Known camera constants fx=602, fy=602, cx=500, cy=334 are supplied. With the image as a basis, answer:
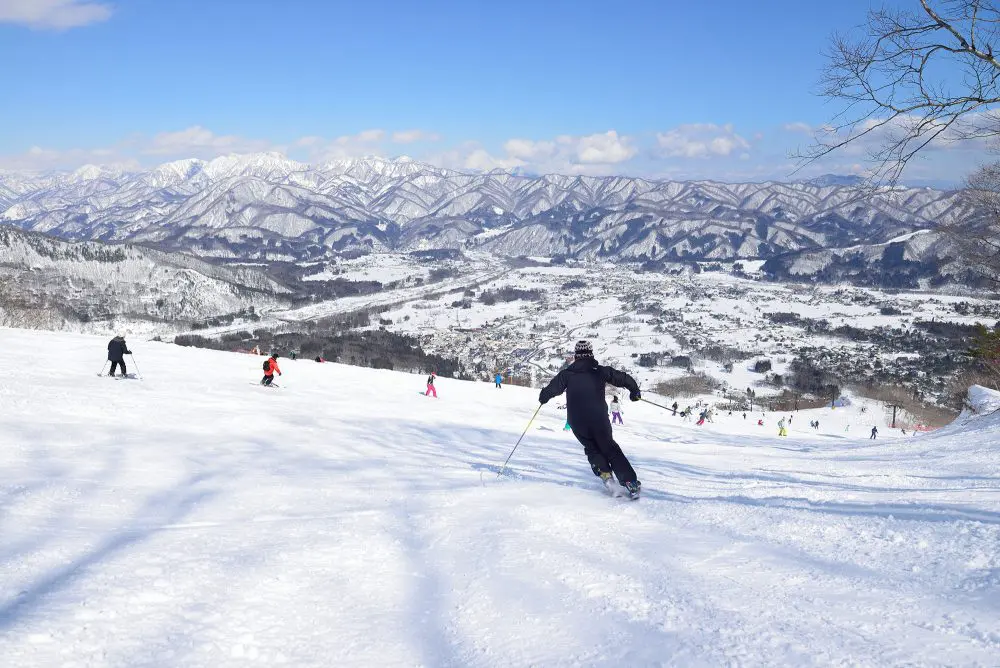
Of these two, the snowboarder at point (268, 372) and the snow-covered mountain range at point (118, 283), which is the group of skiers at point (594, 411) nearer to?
the snowboarder at point (268, 372)

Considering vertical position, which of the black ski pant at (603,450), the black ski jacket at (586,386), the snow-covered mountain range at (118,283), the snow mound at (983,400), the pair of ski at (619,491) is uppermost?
the snow-covered mountain range at (118,283)

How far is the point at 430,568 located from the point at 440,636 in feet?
3.63

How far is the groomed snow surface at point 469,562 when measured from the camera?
3227mm

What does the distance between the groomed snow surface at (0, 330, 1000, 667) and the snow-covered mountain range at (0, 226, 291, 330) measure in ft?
534

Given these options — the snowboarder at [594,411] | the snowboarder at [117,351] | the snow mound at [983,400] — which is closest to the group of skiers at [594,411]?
the snowboarder at [594,411]

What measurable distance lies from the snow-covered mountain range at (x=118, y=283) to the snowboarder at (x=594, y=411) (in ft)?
541

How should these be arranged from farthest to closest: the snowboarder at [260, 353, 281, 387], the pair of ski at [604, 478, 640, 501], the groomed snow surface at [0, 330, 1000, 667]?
the snowboarder at [260, 353, 281, 387] < the pair of ski at [604, 478, 640, 501] < the groomed snow surface at [0, 330, 1000, 667]

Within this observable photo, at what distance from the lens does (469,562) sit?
4660 mm

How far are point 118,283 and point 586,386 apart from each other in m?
205

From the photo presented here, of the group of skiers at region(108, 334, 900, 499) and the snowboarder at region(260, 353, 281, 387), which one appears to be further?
the snowboarder at region(260, 353, 281, 387)

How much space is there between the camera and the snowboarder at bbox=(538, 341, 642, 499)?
7074 mm

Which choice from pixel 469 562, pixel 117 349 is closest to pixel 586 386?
pixel 469 562

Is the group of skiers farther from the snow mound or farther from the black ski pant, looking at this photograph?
the snow mound

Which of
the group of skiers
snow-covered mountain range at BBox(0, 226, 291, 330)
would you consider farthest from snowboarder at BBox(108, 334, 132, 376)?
snow-covered mountain range at BBox(0, 226, 291, 330)
